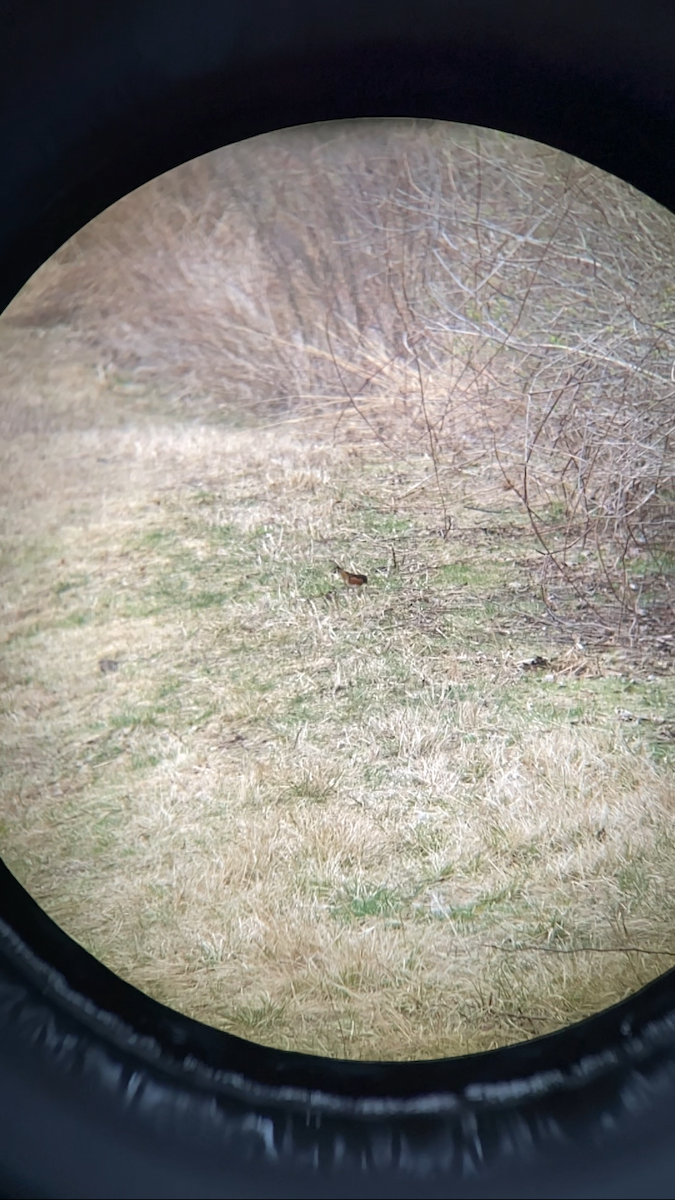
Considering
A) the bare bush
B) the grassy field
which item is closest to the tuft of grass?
the grassy field

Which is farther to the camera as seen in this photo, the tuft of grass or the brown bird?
the brown bird

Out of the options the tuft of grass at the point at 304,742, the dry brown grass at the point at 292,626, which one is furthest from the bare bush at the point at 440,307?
the tuft of grass at the point at 304,742

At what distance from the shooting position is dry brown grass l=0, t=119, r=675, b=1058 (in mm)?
1271

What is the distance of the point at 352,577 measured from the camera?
1388 millimetres

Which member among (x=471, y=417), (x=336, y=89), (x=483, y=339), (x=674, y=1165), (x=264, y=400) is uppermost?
(x=336, y=89)

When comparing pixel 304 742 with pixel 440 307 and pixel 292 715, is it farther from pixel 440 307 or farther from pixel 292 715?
pixel 440 307

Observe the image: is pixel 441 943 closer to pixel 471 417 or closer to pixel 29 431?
pixel 471 417

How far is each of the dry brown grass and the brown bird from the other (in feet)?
0.09

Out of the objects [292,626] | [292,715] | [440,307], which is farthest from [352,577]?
[440,307]

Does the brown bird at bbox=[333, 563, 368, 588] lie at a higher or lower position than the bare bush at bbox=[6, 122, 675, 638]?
lower

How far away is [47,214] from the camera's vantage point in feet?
2.34

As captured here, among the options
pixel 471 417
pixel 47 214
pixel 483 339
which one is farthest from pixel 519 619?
pixel 47 214

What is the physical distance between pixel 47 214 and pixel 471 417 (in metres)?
0.80

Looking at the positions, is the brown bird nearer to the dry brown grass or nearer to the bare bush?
the dry brown grass
